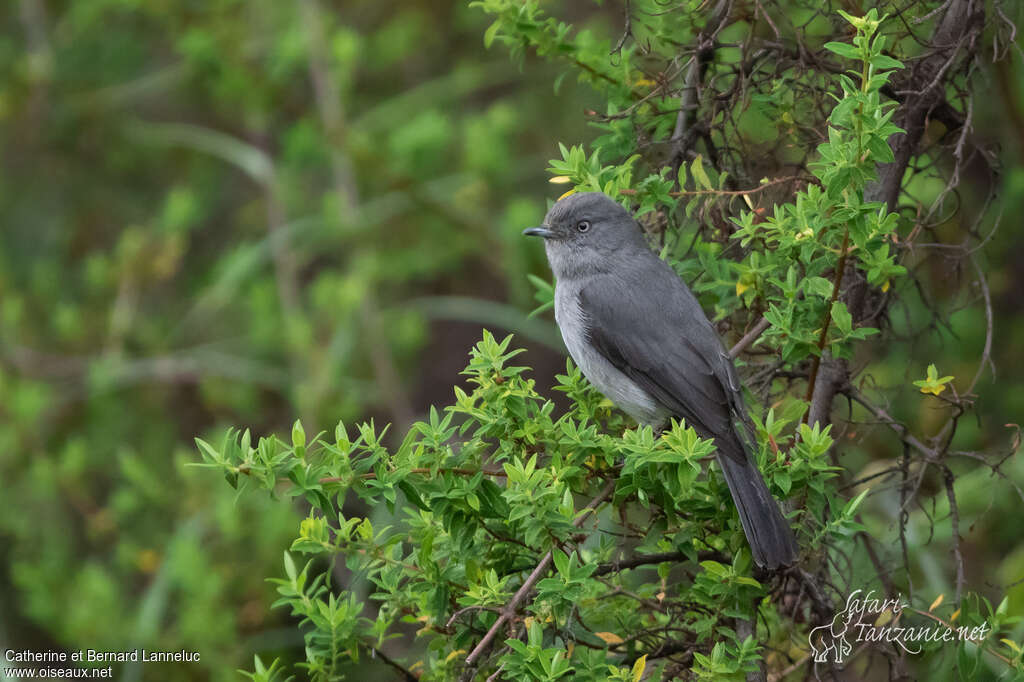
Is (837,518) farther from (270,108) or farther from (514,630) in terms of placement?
(270,108)

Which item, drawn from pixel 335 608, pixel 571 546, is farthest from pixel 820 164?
pixel 335 608

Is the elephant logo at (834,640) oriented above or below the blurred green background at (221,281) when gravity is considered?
below

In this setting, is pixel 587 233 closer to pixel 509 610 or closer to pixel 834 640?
pixel 834 640

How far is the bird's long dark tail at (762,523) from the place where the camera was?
2.33 metres

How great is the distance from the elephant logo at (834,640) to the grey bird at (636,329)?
0.49 metres

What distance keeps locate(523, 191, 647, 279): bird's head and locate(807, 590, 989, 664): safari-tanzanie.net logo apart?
1.51m

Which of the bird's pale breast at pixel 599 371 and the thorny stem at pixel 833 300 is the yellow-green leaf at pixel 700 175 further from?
the bird's pale breast at pixel 599 371

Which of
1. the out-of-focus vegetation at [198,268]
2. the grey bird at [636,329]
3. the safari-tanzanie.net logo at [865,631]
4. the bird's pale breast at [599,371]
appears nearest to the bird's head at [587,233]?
the grey bird at [636,329]

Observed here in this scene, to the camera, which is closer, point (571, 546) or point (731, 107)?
point (571, 546)

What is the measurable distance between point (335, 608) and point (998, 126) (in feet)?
15.4

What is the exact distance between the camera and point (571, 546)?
2.42m

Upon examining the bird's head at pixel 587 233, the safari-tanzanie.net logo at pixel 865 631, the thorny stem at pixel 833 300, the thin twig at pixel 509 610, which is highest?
the bird's head at pixel 587 233

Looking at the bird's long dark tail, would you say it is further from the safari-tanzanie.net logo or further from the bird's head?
the bird's head

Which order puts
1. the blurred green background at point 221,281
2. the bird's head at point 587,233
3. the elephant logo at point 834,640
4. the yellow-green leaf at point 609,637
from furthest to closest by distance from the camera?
the blurred green background at point 221,281 → the bird's head at point 587,233 → the elephant logo at point 834,640 → the yellow-green leaf at point 609,637
